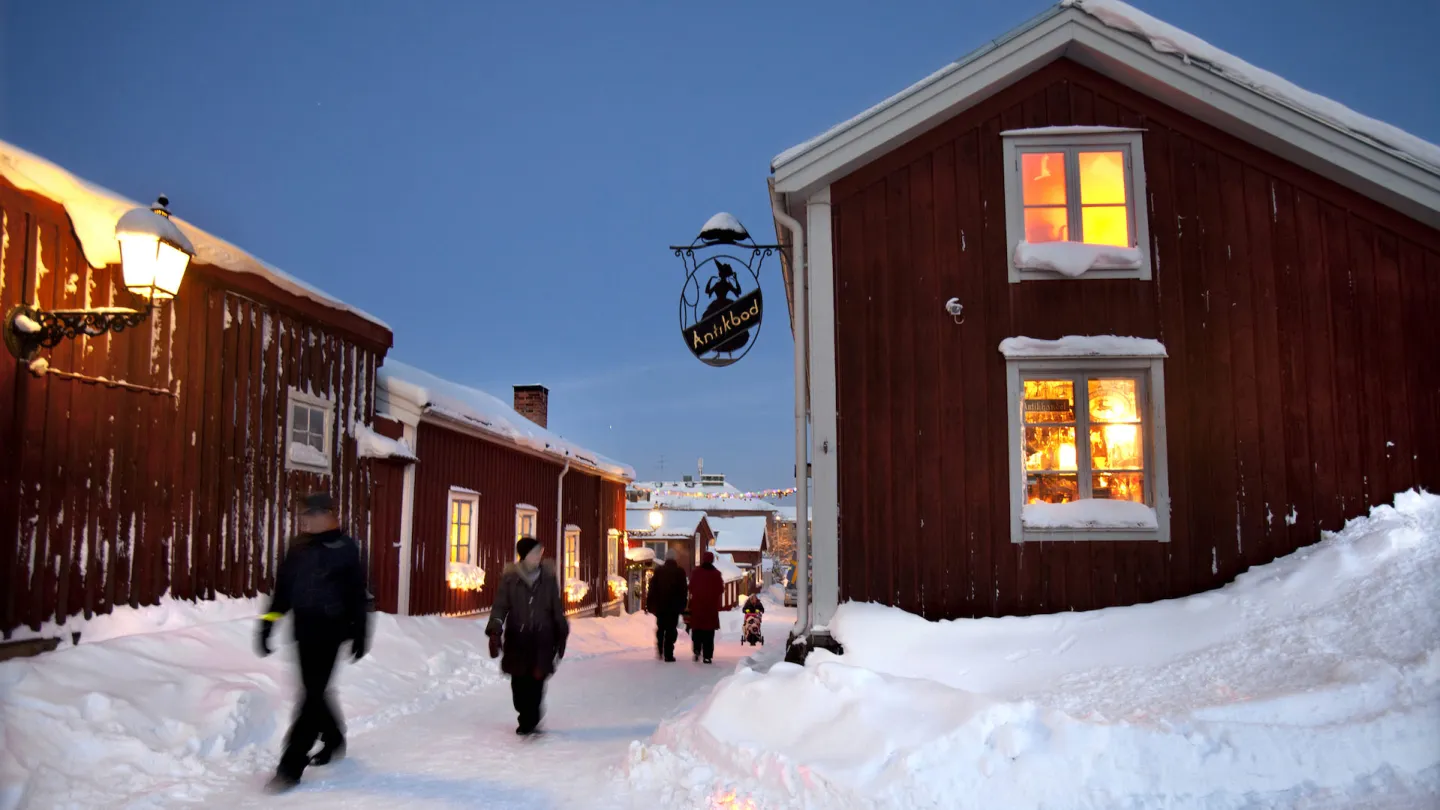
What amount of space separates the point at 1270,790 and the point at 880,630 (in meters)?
3.65

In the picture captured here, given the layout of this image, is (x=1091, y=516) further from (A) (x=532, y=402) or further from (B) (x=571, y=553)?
(A) (x=532, y=402)

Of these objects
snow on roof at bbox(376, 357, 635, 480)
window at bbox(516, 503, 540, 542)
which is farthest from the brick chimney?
window at bbox(516, 503, 540, 542)

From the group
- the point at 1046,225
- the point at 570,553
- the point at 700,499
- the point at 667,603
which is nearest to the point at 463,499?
the point at 667,603

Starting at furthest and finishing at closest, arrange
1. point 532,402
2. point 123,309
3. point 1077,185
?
point 532,402 → point 1077,185 → point 123,309

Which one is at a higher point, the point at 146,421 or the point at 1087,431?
the point at 146,421

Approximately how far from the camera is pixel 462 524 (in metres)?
16.5

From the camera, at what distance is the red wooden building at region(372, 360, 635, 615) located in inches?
563

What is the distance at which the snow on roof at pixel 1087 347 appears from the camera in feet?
28.7

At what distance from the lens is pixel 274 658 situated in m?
9.42

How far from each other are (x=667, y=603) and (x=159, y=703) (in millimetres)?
8752

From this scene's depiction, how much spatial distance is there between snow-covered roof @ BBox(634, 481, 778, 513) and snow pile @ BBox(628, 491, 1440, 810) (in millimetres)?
40269

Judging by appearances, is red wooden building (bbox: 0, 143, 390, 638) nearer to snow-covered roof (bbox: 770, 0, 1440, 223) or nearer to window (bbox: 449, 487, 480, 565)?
window (bbox: 449, 487, 480, 565)

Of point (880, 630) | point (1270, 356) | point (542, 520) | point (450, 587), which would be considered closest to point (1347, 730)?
point (880, 630)

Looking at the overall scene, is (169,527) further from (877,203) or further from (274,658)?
(877,203)
